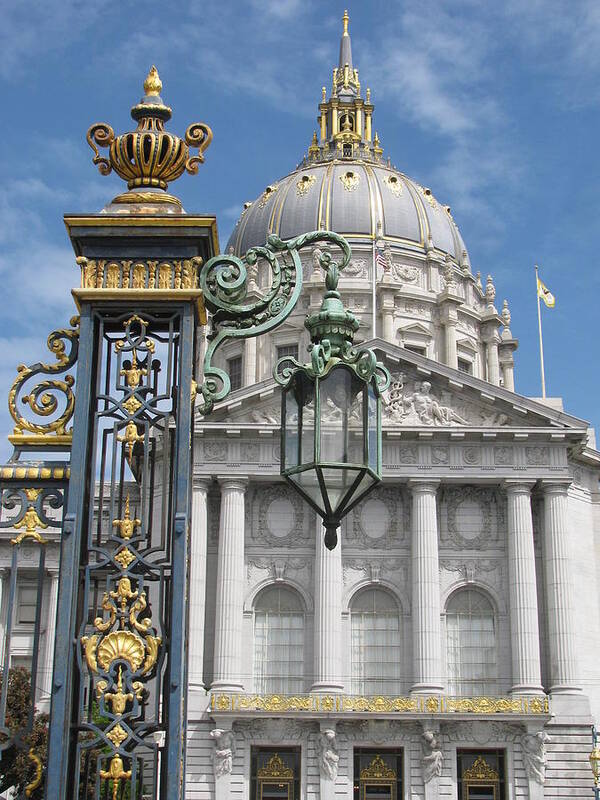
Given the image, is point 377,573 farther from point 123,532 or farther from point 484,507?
point 123,532

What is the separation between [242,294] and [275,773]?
44828mm

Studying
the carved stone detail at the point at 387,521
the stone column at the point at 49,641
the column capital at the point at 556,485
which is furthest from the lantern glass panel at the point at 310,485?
the column capital at the point at 556,485

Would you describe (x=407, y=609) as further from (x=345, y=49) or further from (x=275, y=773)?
(x=345, y=49)

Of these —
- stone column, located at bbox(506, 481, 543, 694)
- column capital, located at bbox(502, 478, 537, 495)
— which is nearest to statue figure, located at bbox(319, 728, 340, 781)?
stone column, located at bbox(506, 481, 543, 694)

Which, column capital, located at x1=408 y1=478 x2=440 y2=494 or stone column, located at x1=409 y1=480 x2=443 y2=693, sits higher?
column capital, located at x1=408 y1=478 x2=440 y2=494

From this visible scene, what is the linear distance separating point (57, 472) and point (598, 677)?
49784mm

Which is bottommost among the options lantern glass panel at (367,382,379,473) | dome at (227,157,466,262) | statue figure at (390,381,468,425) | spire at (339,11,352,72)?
lantern glass panel at (367,382,379,473)

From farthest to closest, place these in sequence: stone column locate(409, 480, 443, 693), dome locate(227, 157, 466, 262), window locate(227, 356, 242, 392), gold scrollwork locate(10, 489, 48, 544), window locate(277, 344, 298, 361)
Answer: dome locate(227, 157, 466, 262)
window locate(227, 356, 242, 392)
window locate(277, 344, 298, 361)
stone column locate(409, 480, 443, 693)
gold scrollwork locate(10, 489, 48, 544)

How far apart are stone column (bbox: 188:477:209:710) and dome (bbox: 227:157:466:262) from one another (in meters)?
31.1

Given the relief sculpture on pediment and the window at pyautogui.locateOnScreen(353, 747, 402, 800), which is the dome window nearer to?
the relief sculpture on pediment

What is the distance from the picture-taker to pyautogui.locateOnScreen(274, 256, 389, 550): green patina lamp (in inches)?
297

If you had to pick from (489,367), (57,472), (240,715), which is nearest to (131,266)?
(57,472)

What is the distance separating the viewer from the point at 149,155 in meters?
8.01

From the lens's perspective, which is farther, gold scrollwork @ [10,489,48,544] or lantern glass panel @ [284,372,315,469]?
lantern glass panel @ [284,372,315,469]
